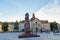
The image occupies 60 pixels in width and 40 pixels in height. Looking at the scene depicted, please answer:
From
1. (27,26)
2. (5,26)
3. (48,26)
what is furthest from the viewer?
(48,26)

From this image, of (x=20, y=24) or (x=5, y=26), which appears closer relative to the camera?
(x=5, y=26)

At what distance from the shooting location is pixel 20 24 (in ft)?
481

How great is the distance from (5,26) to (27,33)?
238 ft

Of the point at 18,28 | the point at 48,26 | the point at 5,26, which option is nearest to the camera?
the point at 5,26

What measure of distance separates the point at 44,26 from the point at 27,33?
4144 inches

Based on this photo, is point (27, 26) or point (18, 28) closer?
point (27, 26)

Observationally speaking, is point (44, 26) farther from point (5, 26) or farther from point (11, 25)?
point (5, 26)

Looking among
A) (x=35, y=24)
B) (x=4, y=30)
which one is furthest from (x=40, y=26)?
(x=4, y=30)

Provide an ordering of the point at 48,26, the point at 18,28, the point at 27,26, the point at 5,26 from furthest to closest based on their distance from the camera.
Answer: the point at 48,26
the point at 18,28
the point at 5,26
the point at 27,26

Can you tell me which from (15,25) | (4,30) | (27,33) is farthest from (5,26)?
(27,33)

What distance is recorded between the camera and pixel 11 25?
149 metres

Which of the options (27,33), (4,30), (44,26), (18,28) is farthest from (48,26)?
(27,33)

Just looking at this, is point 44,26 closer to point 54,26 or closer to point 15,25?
point 54,26

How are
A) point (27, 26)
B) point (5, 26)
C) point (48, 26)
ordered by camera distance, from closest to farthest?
1. point (27, 26)
2. point (5, 26)
3. point (48, 26)
